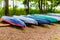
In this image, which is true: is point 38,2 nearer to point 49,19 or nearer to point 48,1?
point 48,1

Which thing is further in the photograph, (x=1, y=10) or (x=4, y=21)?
(x=1, y=10)

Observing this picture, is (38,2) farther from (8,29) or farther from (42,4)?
(8,29)

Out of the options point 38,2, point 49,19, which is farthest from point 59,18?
point 38,2

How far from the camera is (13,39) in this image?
646cm

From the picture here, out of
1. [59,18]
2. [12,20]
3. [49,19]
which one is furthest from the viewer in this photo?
[59,18]

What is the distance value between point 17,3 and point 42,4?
1.60 meters

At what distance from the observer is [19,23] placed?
8.11 meters

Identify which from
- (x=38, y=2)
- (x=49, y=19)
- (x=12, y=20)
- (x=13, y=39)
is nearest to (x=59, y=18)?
(x=49, y=19)

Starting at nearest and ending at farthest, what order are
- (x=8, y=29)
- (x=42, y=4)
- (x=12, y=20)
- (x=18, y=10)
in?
(x=8, y=29) < (x=12, y=20) < (x=18, y=10) < (x=42, y=4)

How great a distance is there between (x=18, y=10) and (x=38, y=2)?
1492mm

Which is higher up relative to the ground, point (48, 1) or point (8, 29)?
point (48, 1)

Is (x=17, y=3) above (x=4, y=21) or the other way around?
above

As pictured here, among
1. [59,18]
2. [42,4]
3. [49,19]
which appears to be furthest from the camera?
[42,4]

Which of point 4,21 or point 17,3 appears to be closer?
point 4,21
